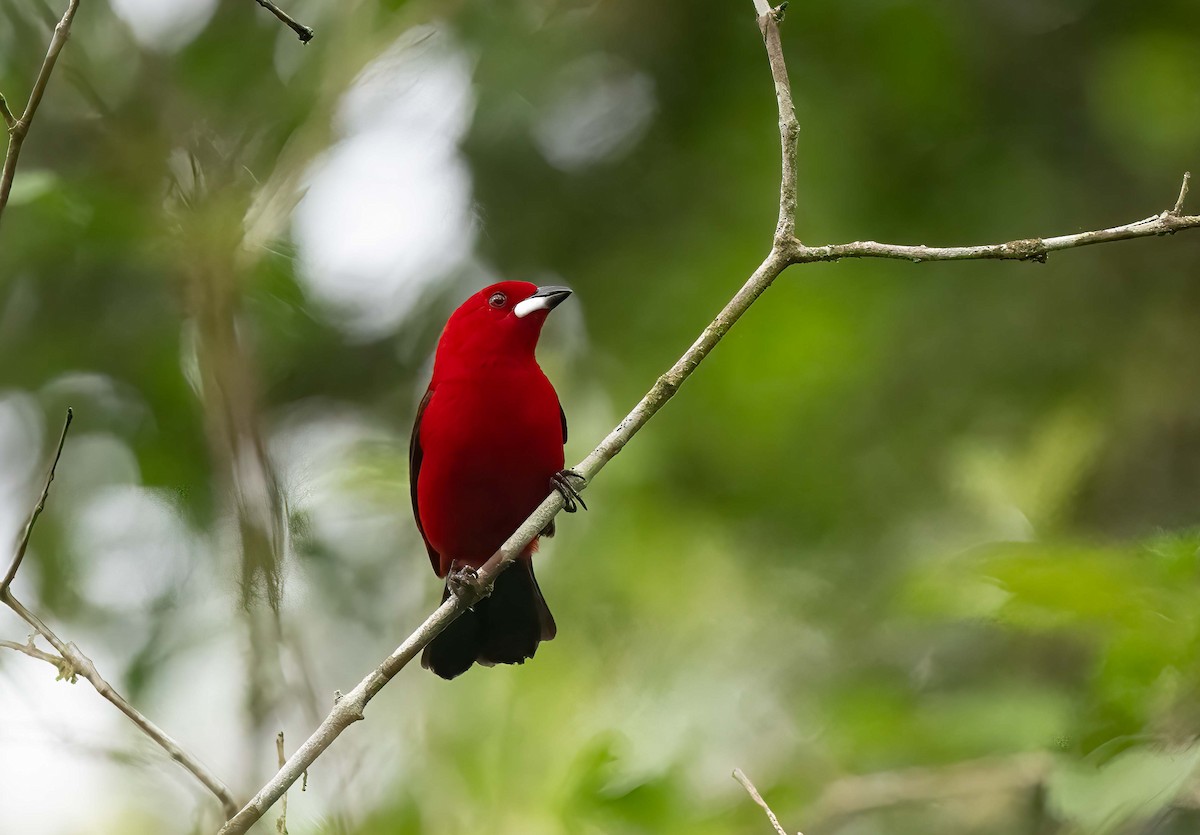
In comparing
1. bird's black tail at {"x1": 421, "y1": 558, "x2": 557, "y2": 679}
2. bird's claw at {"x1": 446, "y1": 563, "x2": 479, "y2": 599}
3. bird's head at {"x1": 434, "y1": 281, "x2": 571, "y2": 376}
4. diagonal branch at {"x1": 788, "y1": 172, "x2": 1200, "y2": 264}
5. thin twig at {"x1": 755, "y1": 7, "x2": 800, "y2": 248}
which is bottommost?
bird's black tail at {"x1": 421, "y1": 558, "x2": 557, "y2": 679}

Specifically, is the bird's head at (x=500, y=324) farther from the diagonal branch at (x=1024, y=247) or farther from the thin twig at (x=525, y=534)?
the diagonal branch at (x=1024, y=247)

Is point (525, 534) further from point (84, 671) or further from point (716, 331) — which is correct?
point (84, 671)

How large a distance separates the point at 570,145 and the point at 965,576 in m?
4.83

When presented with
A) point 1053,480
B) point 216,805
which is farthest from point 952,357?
point 216,805

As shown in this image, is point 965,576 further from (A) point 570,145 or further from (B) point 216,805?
(A) point 570,145

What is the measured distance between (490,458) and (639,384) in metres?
2.36

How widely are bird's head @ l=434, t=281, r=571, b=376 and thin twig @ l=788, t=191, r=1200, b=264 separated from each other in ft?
4.97

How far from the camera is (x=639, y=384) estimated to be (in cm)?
627

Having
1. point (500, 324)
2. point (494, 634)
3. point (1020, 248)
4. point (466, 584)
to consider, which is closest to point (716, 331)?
point (1020, 248)

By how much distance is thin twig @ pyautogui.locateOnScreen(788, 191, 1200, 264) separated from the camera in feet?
8.32

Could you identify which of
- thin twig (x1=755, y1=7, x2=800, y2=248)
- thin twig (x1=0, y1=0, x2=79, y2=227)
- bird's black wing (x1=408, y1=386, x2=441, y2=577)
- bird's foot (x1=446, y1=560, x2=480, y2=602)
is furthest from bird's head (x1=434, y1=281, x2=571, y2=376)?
thin twig (x1=0, y1=0, x2=79, y2=227)

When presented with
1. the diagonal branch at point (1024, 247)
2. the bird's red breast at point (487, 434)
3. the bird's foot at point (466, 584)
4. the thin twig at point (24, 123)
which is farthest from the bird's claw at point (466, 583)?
the thin twig at point (24, 123)

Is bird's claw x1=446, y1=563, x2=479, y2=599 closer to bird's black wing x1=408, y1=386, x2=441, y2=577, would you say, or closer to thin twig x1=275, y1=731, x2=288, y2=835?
thin twig x1=275, y1=731, x2=288, y2=835

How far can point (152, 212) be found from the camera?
195 inches
